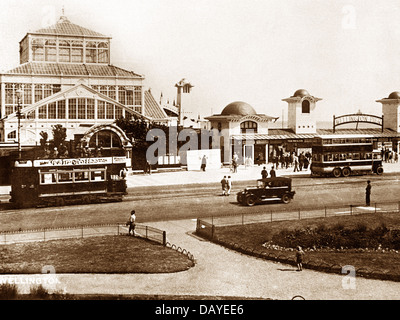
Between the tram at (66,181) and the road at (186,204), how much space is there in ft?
2.61

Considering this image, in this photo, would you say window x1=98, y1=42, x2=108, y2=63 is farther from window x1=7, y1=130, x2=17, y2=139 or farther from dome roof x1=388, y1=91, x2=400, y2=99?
dome roof x1=388, y1=91, x2=400, y2=99

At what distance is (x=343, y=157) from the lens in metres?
42.2

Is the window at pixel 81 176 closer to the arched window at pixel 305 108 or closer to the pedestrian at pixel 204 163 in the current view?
the pedestrian at pixel 204 163

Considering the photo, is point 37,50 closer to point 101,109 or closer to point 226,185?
point 101,109

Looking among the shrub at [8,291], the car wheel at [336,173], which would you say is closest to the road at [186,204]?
the car wheel at [336,173]

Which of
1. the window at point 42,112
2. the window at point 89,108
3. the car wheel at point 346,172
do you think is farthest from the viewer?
the window at point 89,108

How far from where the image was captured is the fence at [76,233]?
76.1ft

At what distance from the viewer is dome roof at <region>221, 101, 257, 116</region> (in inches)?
2093

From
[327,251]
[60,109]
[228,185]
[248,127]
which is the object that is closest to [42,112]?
[60,109]

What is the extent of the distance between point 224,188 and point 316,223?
9059 mm

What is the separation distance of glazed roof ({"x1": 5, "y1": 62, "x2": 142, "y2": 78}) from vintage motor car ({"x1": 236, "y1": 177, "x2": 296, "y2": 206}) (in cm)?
3892

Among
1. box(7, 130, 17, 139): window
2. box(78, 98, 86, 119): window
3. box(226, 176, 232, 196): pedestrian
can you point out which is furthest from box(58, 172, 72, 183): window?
box(78, 98, 86, 119): window

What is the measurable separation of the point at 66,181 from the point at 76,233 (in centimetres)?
752
